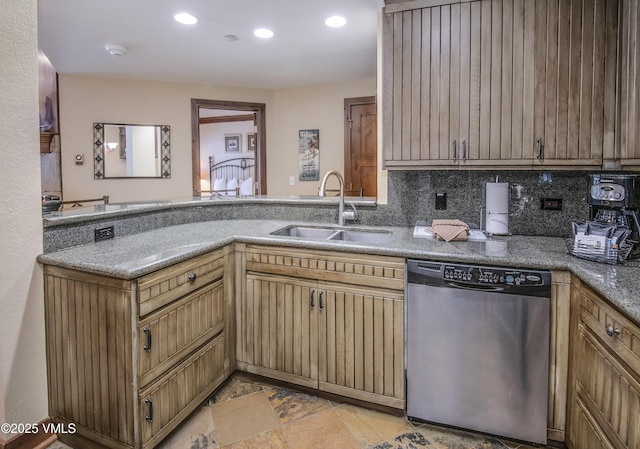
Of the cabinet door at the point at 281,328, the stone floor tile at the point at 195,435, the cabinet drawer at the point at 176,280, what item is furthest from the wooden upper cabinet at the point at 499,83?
the stone floor tile at the point at 195,435

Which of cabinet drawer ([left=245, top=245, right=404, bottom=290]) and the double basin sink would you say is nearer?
cabinet drawer ([left=245, top=245, right=404, bottom=290])

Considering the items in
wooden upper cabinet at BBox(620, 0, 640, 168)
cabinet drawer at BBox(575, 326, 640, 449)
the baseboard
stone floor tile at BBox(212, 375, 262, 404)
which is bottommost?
stone floor tile at BBox(212, 375, 262, 404)

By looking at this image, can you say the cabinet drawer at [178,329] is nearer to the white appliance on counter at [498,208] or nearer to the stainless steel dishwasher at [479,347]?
the stainless steel dishwasher at [479,347]

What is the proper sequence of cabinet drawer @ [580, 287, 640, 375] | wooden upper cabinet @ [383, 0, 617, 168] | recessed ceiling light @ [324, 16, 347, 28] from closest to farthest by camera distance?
cabinet drawer @ [580, 287, 640, 375], wooden upper cabinet @ [383, 0, 617, 168], recessed ceiling light @ [324, 16, 347, 28]

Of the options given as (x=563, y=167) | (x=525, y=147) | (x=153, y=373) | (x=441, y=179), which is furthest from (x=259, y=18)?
(x=153, y=373)

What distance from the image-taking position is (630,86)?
67.8 inches

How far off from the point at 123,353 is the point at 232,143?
7405 millimetres

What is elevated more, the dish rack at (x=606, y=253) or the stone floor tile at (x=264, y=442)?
the dish rack at (x=606, y=253)

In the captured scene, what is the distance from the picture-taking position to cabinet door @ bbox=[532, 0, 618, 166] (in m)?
1.85

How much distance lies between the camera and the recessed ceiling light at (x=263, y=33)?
10.5ft

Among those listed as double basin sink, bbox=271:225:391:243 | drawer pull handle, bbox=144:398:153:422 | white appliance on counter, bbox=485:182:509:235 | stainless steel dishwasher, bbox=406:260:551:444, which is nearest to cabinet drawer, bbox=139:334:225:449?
drawer pull handle, bbox=144:398:153:422

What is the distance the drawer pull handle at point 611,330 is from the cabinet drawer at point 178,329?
168 cm

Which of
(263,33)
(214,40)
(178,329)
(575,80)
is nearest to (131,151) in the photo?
(214,40)

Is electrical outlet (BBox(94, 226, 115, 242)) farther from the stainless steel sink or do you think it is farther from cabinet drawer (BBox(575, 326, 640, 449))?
cabinet drawer (BBox(575, 326, 640, 449))
